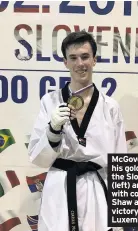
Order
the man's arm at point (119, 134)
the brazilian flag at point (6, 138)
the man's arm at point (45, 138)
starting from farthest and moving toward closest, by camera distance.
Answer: the brazilian flag at point (6, 138)
the man's arm at point (119, 134)
the man's arm at point (45, 138)

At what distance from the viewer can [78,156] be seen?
3.41ft

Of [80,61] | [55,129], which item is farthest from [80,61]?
[55,129]

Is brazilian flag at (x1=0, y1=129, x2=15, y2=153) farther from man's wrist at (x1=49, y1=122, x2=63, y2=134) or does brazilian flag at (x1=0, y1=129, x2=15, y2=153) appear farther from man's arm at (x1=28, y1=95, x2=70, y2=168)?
man's wrist at (x1=49, y1=122, x2=63, y2=134)

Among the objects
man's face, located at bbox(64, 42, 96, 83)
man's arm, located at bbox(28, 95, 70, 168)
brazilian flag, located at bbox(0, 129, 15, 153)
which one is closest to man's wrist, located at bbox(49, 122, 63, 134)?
man's arm, located at bbox(28, 95, 70, 168)

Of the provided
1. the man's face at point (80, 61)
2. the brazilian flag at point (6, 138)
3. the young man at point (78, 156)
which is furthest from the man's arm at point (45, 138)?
the brazilian flag at point (6, 138)

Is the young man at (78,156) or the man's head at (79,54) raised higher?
the man's head at (79,54)

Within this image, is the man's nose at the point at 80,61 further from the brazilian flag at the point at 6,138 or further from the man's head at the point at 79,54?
the brazilian flag at the point at 6,138

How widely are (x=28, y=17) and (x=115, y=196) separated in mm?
773

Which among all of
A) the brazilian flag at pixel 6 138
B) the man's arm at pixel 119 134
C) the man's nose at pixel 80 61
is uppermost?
the man's nose at pixel 80 61

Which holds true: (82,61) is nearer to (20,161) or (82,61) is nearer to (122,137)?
(122,137)

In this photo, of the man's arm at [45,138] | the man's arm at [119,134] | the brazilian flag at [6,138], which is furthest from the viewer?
the brazilian flag at [6,138]

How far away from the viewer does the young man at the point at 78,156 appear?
1.02 m

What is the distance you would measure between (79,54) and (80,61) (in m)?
0.02

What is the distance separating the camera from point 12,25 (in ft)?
4.43
